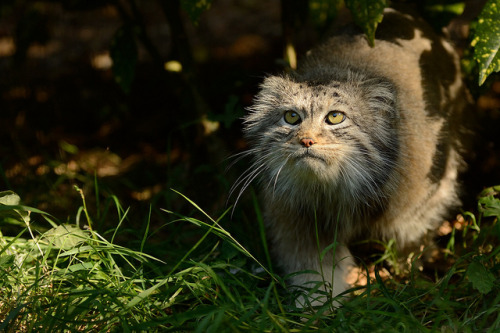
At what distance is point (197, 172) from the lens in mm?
4441

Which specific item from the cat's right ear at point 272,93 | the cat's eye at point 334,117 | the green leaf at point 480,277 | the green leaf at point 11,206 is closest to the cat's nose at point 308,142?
the cat's eye at point 334,117

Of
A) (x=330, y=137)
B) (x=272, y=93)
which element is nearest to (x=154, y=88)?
(x=272, y=93)

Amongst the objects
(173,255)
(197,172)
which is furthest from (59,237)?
(197,172)

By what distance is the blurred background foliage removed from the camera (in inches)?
160

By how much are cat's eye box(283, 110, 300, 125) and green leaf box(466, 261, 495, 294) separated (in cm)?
118

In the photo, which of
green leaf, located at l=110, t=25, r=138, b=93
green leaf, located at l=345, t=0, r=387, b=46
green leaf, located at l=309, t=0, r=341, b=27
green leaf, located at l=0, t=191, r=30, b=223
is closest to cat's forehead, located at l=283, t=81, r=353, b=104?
green leaf, located at l=345, t=0, r=387, b=46

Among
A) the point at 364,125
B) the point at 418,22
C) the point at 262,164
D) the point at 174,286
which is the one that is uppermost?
the point at 418,22

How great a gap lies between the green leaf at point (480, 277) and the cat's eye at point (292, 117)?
1185 millimetres

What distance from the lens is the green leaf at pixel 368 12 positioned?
127 inches

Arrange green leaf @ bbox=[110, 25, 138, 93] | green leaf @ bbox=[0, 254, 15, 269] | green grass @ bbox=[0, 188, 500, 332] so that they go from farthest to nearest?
1. green leaf @ bbox=[110, 25, 138, 93]
2. green leaf @ bbox=[0, 254, 15, 269]
3. green grass @ bbox=[0, 188, 500, 332]

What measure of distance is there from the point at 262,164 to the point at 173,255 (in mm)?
861

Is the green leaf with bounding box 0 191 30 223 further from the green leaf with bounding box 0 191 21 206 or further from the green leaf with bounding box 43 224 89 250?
the green leaf with bounding box 43 224 89 250

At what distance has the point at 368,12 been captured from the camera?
3.27m

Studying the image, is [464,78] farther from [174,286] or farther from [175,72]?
[174,286]
